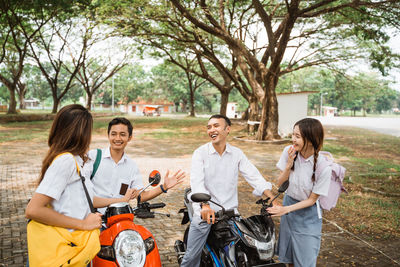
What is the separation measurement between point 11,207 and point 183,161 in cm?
612

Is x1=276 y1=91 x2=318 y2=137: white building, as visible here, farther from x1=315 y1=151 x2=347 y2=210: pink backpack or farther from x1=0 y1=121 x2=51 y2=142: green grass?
x1=315 y1=151 x2=347 y2=210: pink backpack

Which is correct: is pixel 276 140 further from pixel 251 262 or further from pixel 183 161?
pixel 251 262

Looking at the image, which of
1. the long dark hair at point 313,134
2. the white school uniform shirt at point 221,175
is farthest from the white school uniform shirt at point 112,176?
the long dark hair at point 313,134

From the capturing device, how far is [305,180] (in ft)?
9.07

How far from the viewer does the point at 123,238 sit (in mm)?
1964

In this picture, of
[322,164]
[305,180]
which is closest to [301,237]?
[305,180]

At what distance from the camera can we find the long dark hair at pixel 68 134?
196 cm

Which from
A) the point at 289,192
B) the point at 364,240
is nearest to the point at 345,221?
the point at 364,240

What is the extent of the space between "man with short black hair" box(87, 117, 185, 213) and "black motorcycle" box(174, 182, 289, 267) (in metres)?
→ 0.53

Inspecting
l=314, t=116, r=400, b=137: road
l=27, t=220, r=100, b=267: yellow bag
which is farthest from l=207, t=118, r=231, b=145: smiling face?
l=314, t=116, r=400, b=137: road

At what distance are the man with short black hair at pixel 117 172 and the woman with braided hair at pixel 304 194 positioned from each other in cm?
99

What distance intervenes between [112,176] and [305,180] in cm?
169

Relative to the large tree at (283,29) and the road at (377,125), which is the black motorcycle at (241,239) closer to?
the large tree at (283,29)

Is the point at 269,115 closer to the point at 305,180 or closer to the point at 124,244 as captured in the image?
the point at 305,180
